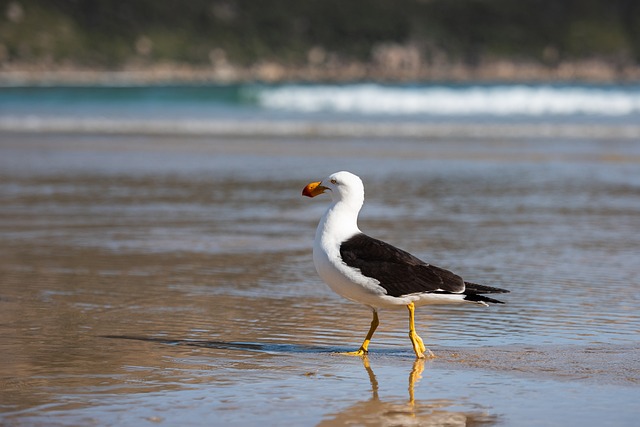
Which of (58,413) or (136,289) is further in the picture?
(136,289)

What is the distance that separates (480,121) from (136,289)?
2982 centimetres

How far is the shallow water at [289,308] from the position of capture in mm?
5766

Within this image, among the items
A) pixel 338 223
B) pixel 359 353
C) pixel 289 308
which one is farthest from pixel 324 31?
pixel 359 353

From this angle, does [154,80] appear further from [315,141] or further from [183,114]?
[315,141]

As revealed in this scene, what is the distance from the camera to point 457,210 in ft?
46.0

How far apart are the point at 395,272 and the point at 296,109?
4476 centimetres

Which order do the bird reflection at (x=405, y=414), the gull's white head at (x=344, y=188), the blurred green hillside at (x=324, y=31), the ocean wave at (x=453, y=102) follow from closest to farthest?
the bird reflection at (x=405, y=414) → the gull's white head at (x=344, y=188) → the ocean wave at (x=453, y=102) → the blurred green hillside at (x=324, y=31)

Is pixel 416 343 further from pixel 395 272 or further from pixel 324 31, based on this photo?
pixel 324 31

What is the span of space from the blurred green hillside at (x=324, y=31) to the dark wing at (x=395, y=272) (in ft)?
362

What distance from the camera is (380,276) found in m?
6.70

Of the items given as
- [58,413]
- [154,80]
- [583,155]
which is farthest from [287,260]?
[154,80]

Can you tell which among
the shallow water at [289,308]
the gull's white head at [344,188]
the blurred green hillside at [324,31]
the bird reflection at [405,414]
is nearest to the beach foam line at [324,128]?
the shallow water at [289,308]

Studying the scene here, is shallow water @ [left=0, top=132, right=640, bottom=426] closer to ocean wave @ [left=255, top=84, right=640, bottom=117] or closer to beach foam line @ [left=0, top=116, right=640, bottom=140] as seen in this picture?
beach foam line @ [left=0, top=116, right=640, bottom=140]

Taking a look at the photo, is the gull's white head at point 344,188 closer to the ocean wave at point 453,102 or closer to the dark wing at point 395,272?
the dark wing at point 395,272
